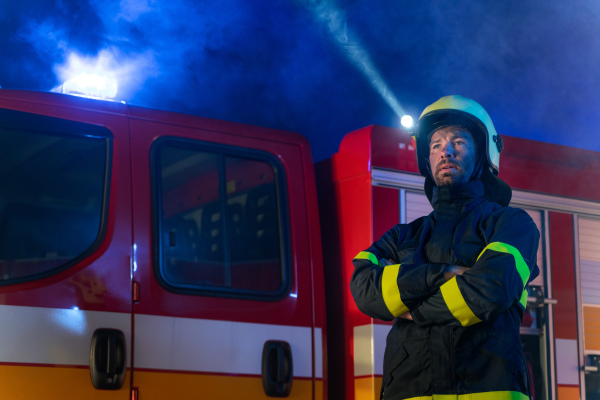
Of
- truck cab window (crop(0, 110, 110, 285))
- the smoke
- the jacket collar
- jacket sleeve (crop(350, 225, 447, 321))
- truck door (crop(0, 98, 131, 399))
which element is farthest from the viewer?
the smoke

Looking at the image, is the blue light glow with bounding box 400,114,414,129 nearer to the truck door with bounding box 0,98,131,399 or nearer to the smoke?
the truck door with bounding box 0,98,131,399

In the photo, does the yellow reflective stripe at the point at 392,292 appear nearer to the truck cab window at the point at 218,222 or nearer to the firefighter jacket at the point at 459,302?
the firefighter jacket at the point at 459,302

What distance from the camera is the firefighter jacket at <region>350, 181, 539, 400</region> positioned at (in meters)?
2.19

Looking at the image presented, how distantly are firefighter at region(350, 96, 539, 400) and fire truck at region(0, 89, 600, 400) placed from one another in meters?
1.18

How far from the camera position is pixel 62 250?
331 centimetres

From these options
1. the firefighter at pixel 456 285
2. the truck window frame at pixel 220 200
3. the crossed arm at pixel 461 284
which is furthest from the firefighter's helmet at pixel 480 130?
the truck window frame at pixel 220 200

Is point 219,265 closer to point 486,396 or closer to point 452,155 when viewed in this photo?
point 452,155

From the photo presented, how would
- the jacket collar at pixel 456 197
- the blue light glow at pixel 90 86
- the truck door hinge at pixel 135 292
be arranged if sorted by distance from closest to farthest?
the jacket collar at pixel 456 197 < the truck door hinge at pixel 135 292 < the blue light glow at pixel 90 86

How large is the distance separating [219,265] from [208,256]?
0.22 feet

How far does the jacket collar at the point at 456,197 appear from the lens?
8.30ft

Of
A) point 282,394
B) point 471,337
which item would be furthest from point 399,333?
point 282,394

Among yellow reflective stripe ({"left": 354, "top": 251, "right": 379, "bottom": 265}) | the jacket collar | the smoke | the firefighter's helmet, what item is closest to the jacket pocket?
yellow reflective stripe ({"left": 354, "top": 251, "right": 379, "bottom": 265})

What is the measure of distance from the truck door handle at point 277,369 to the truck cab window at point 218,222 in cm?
26

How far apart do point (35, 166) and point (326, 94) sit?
1051cm
